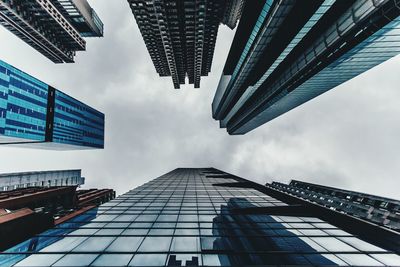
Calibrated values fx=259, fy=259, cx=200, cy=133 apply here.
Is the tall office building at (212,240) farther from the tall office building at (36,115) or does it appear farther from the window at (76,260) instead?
the tall office building at (36,115)

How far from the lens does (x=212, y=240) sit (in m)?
18.2

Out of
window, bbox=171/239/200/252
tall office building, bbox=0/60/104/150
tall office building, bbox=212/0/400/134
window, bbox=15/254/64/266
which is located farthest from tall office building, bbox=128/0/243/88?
window, bbox=15/254/64/266

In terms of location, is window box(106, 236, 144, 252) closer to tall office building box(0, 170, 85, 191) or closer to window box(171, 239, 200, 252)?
window box(171, 239, 200, 252)

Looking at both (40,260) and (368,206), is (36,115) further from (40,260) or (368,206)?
(368,206)

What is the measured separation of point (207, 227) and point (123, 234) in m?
6.65

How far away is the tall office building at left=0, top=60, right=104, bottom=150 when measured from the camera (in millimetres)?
79125

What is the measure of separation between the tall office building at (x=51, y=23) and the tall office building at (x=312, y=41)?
84786 millimetres

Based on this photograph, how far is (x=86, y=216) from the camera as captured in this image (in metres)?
24.5

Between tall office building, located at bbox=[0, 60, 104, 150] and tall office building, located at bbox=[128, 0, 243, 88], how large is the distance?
5073 centimetres

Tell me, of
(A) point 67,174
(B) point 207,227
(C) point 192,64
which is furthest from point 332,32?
(C) point 192,64

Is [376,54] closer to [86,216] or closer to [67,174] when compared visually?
[86,216]

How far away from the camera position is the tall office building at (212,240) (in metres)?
15.0

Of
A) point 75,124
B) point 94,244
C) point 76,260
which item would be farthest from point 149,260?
point 75,124

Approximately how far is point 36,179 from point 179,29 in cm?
9238
